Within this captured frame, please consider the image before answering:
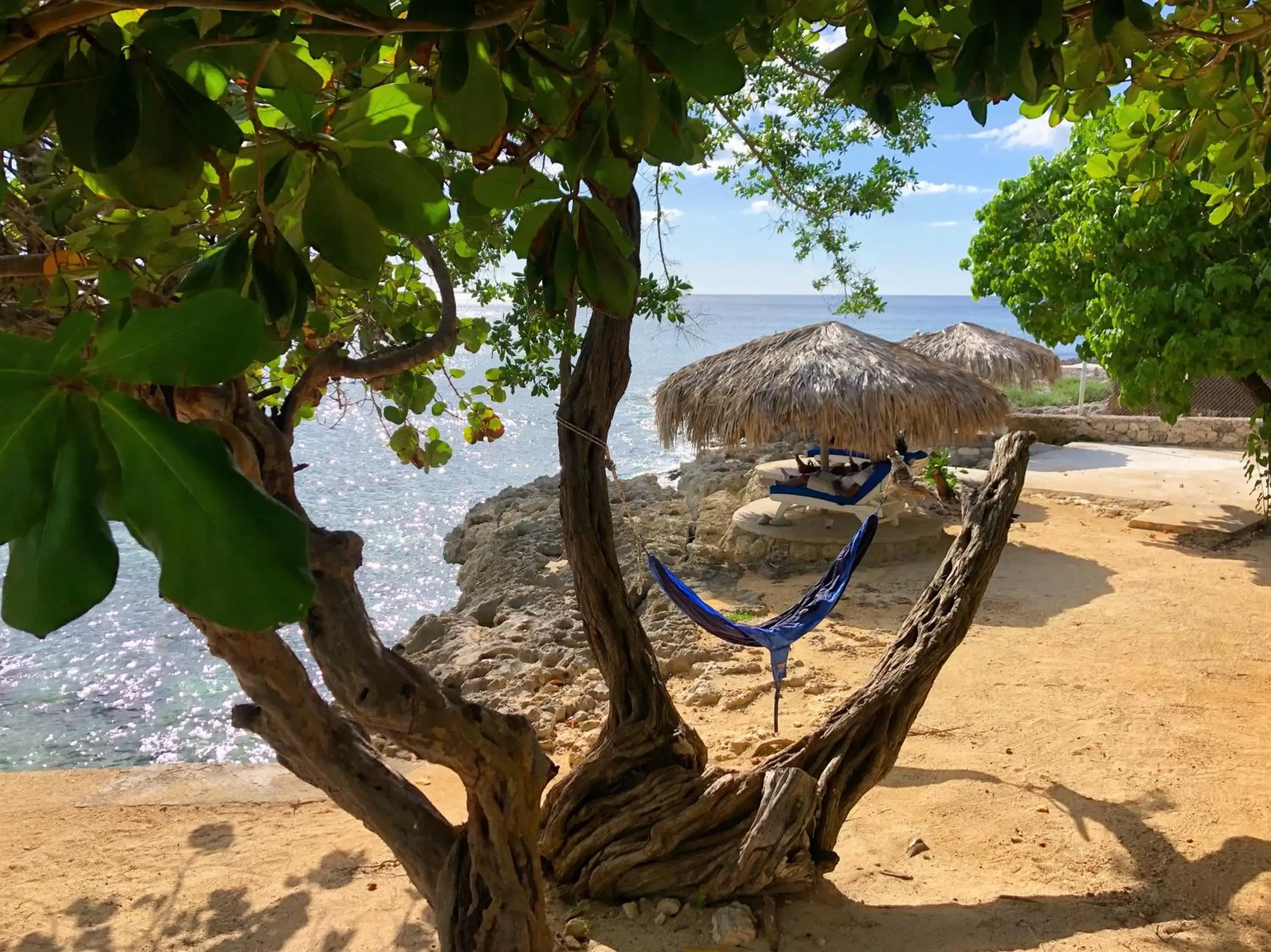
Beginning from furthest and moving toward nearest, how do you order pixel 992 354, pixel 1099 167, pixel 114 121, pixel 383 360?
pixel 992 354 → pixel 383 360 → pixel 1099 167 → pixel 114 121

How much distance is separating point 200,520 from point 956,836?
308cm

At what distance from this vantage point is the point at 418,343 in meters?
2.27

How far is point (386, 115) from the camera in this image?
627 mm

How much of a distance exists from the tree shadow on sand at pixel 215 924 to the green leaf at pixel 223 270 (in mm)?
2318

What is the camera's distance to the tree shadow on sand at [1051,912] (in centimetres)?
229

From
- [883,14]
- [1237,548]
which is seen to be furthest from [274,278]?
[1237,548]

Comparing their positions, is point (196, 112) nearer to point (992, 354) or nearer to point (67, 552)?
point (67, 552)

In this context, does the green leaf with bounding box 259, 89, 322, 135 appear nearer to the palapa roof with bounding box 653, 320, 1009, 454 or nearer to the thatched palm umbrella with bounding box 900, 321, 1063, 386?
the palapa roof with bounding box 653, 320, 1009, 454

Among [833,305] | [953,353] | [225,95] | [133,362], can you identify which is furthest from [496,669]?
[953,353]

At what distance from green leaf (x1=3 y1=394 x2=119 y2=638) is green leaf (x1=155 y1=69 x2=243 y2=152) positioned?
0.30 m

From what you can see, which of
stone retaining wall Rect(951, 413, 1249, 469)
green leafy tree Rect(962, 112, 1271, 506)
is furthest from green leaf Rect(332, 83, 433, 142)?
stone retaining wall Rect(951, 413, 1249, 469)

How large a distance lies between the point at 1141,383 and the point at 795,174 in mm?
3765

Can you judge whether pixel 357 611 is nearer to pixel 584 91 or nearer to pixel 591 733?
pixel 584 91

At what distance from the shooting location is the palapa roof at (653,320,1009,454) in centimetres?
697
